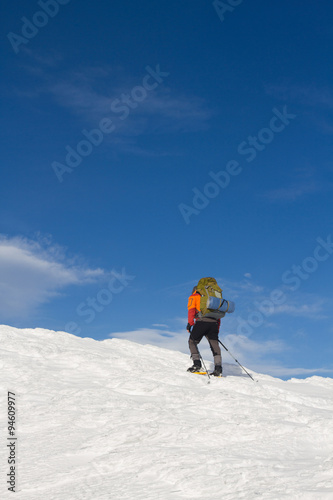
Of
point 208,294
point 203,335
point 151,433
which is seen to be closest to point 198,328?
point 203,335

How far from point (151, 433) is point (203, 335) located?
679 cm

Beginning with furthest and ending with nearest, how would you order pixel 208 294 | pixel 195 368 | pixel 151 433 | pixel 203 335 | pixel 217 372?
1. pixel 203 335
2. pixel 208 294
3. pixel 195 368
4. pixel 217 372
5. pixel 151 433

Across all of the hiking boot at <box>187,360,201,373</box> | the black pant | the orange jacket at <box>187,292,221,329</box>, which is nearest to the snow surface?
the hiking boot at <box>187,360,201,373</box>

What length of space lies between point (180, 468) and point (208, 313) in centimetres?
797

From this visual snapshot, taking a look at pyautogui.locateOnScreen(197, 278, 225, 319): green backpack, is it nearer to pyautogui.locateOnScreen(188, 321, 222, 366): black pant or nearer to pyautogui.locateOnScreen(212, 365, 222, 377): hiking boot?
pyautogui.locateOnScreen(188, 321, 222, 366): black pant

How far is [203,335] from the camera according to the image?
14.2 metres

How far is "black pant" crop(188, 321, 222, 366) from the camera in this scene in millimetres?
13976

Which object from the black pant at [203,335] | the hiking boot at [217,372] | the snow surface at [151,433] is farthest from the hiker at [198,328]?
the snow surface at [151,433]

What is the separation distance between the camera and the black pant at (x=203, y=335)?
13976 millimetres

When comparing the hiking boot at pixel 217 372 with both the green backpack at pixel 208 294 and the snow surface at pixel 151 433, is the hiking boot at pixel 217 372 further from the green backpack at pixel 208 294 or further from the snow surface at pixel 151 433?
the green backpack at pixel 208 294

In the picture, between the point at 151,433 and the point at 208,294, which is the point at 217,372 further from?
the point at 151,433

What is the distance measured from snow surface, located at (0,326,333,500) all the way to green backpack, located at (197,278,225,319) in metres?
1.95

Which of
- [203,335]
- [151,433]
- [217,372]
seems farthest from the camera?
[203,335]

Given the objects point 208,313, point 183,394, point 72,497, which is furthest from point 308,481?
point 208,313
